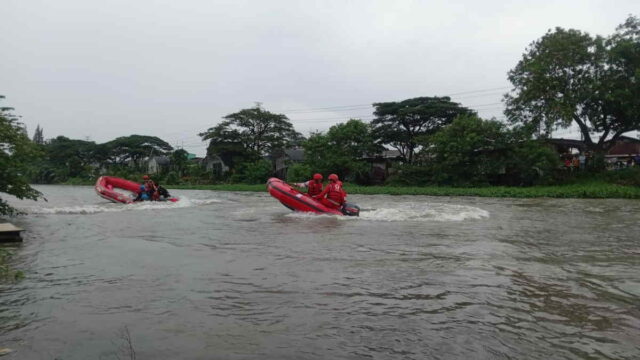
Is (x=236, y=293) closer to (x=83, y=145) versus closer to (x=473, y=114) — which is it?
(x=473, y=114)

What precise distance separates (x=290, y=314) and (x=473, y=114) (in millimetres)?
25858

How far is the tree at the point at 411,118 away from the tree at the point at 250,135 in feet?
34.0

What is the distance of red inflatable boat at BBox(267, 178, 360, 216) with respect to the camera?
12.0 meters

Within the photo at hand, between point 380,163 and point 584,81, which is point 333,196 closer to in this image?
point 584,81

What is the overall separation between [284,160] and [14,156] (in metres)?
28.4

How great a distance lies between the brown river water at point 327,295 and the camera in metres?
3.39

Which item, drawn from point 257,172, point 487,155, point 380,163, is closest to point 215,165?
point 257,172

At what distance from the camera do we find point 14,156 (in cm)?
1067

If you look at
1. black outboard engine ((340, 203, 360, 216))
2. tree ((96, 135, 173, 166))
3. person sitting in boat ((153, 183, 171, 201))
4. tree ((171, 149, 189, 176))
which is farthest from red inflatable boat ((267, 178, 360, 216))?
tree ((96, 135, 173, 166))

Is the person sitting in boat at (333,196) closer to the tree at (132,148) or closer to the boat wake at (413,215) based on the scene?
the boat wake at (413,215)

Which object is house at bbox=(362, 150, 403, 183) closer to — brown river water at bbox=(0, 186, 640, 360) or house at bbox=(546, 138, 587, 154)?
house at bbox=(546, 138, 587, 154)

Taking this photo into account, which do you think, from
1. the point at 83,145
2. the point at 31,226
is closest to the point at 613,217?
the point at 31,226

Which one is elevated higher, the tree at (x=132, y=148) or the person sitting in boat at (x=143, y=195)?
the tree at (x=132, y=148)

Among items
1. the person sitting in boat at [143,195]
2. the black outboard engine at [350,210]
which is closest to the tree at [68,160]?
the person sitting in boat at [143,195]
